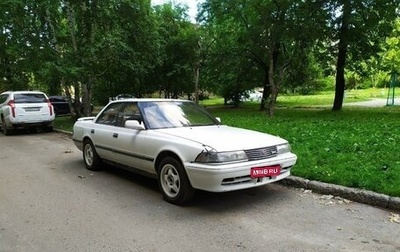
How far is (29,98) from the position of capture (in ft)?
50.1

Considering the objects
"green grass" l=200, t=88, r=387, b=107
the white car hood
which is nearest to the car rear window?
the white car hood

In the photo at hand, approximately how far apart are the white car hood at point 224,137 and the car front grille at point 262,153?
5cm

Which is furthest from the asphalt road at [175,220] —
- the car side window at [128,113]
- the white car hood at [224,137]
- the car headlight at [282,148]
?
the car side window at [128,113]

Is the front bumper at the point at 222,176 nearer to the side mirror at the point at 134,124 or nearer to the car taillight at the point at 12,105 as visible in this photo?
the side mirror at the point at 134,124

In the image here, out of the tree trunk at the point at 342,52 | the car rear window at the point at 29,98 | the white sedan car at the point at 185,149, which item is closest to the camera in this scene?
the white sedan car at the point at 185,149

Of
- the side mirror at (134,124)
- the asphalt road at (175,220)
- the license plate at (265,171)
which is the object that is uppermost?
the side mirror at (134,124)

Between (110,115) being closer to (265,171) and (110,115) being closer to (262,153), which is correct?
(262,153)

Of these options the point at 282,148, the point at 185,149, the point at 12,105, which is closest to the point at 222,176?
the point at 185,149

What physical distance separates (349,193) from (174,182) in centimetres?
242

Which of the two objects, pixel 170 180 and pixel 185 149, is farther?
pixel 170 180

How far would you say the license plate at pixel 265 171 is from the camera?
5.08m

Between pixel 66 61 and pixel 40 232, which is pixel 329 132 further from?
pixel 66 61

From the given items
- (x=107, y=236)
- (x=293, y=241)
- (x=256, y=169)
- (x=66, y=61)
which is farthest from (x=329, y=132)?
(x=66, y=61)

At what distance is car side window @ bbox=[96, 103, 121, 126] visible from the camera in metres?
7.10
